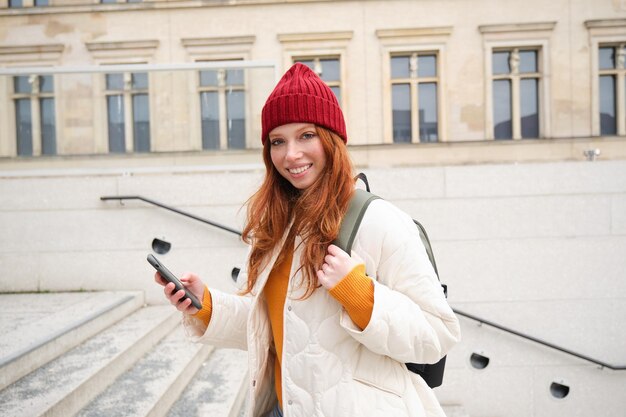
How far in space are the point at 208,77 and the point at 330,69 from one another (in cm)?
857

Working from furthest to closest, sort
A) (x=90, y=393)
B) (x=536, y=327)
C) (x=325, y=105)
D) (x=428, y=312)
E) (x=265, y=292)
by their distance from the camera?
(x=536, y=327)
(x=90, y=393)
(x=265, y=292)
(x=325, y=105)
(x=428, y=312)

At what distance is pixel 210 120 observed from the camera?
16.2 feet

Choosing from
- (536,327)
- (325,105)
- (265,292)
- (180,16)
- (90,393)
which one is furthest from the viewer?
(180,16)

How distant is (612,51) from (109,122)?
14.8 m

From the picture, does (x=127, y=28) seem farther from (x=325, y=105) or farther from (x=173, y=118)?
(x=325, y=105)

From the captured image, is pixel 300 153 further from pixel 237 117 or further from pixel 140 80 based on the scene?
pixel 140 80

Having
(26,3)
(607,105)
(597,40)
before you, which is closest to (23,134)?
(26,3)

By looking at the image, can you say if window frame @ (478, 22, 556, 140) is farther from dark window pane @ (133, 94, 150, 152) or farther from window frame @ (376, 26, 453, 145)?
dark window pane @ (133, 94, 150, 152)

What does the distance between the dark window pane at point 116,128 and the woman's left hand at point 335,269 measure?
4.25 meters

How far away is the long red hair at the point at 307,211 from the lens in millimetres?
1235

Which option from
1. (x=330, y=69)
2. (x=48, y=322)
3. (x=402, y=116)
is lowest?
(x=48, y=322)

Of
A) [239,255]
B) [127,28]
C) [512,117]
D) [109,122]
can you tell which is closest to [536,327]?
[239,255]

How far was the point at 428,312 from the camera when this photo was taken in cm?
117

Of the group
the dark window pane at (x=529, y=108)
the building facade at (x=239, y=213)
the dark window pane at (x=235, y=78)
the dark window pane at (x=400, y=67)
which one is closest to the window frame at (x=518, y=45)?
→ the dark window pane at (x=529, y=108)
